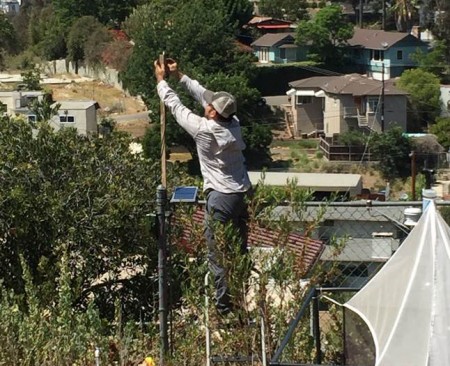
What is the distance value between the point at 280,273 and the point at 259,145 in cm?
2420

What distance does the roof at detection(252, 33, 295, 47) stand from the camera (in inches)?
1585

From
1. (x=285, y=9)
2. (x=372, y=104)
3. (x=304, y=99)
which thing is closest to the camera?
(x=372, y=104)

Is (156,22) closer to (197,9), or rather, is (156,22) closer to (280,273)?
(197,9)

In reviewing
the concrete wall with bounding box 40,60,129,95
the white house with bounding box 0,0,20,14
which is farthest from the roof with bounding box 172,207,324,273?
the white house with bounding box 0,0,20,14

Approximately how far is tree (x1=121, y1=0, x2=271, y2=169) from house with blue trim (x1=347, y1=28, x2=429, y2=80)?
761cm

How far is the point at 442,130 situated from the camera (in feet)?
95.1

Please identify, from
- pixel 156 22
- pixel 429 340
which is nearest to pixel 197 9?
pixel 156 22

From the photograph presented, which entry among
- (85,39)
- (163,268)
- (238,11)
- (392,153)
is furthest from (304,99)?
(163,268)

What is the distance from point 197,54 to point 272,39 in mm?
9976

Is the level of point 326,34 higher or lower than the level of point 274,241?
higher

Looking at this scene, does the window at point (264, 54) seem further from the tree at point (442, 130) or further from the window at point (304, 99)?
the tree at point (442, 130)

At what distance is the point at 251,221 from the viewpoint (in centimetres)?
387

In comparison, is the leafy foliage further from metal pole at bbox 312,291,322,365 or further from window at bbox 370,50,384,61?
metal pole at bbox 312,291,322,365

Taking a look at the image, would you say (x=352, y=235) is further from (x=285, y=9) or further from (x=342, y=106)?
(x=285, y=9)
